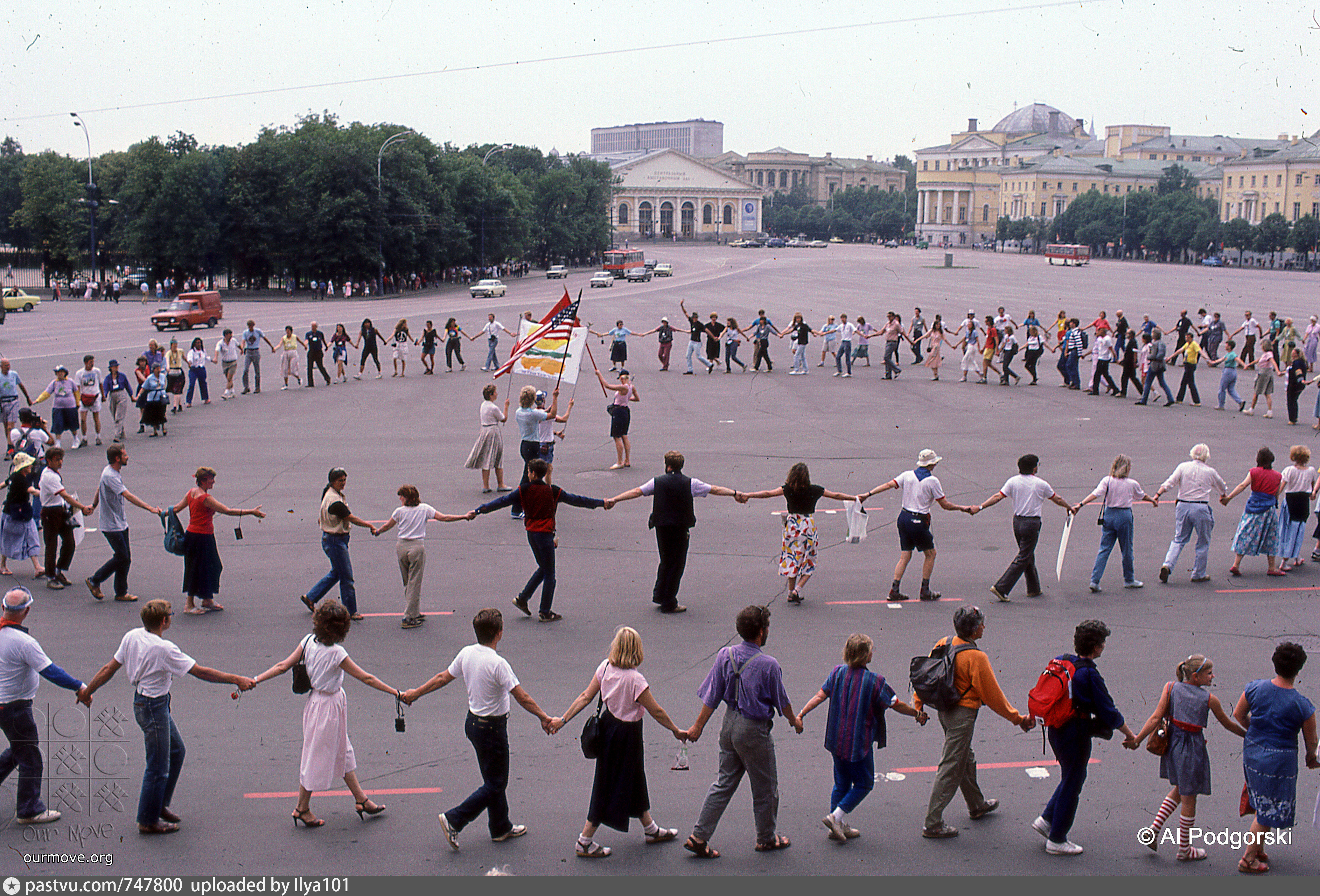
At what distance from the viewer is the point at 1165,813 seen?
265 inches

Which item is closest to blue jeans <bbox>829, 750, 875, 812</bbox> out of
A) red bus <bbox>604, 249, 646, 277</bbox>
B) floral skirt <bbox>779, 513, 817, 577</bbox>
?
floral skirt <bbox>779, 513, 817, 577</bbox>

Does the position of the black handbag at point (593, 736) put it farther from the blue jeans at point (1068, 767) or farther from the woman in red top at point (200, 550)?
the woman in red top at point (200, 550)

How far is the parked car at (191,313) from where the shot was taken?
44.7 meters

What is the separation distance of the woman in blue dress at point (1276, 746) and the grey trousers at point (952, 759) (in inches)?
62.9

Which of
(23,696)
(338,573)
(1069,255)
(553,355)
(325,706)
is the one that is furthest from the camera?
(1069,255)

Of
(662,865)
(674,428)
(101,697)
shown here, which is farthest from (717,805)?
(674,428)

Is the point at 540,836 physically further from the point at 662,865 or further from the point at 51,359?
the point at 51,359

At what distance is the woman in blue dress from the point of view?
20.5 ft

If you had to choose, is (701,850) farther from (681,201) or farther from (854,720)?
(681,201)

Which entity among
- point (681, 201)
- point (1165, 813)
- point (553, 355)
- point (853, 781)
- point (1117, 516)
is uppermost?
point (681, 201)

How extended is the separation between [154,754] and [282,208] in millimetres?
69962

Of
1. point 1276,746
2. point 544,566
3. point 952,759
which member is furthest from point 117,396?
point 1276,746

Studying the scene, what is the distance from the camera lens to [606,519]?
15.1 metres

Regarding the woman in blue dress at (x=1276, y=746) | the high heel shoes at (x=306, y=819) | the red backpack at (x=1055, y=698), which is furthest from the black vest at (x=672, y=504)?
the woman in blue dress at (x=1276, y=746)
